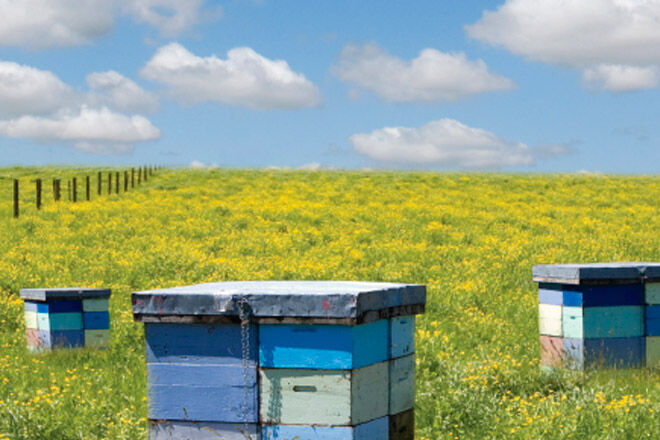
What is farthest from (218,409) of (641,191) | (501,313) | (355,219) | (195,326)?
(641,191)

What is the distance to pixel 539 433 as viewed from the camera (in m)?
6.49

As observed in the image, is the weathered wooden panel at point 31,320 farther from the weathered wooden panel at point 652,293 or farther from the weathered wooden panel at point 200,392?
the weathered wooden panel at point 652,293

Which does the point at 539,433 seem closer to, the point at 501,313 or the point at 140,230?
the point at 501,313

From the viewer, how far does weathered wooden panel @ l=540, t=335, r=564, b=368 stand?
913 centimetres

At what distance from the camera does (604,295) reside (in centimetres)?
902

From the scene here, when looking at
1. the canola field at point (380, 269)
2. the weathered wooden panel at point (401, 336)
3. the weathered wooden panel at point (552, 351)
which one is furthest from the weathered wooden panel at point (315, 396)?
the weathered wooden panel at point (552, 351)

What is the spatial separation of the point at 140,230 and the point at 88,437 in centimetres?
1762

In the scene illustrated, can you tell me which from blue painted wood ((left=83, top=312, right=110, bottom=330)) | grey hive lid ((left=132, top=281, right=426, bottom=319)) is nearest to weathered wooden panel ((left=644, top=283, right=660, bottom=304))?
grey hive lid ((left=132, top=281, right=426, bottom=319))

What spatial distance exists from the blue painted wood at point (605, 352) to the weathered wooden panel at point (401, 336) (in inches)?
153

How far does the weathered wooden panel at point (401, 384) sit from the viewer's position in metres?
5.52

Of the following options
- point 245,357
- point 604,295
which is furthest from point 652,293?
point 245,357

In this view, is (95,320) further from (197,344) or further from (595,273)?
(595,273)

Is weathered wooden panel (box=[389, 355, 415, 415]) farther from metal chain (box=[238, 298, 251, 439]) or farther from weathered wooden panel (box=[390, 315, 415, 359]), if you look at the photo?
metal chain (box=[238, 298, 251, 439])

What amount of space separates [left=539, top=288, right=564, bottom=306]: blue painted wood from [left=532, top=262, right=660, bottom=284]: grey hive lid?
0.46 feet
